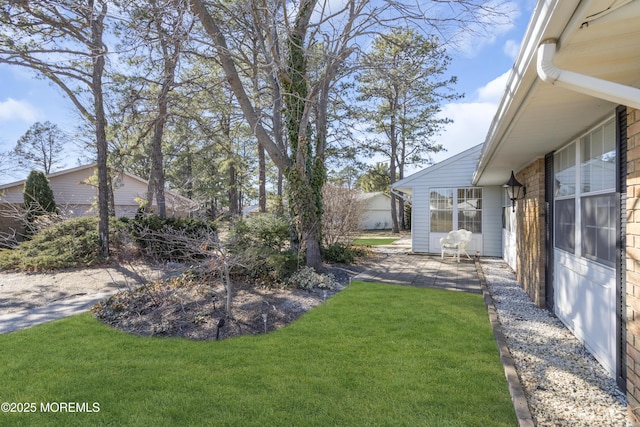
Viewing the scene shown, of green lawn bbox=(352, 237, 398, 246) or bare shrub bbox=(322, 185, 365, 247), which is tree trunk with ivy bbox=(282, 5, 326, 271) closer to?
bare shrub bbox=(322, 185, 365, 247)

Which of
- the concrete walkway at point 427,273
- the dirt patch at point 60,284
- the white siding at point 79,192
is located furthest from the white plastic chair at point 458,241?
the white siding at point 79,192

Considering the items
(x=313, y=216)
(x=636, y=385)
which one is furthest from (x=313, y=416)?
(x=313, y=216)

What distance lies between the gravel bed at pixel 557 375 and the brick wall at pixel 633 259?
292mm

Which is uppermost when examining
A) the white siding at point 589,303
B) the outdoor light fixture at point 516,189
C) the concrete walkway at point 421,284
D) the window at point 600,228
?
the outdoor light fixture at point 516,189

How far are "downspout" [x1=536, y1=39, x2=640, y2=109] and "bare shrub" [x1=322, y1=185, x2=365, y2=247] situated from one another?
8805mm

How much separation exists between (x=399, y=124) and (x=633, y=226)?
20.4m

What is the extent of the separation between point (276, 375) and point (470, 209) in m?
9.96

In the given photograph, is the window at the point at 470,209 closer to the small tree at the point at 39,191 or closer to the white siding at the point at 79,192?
the white siding at the point at 79,192

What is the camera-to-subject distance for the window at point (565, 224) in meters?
4.18

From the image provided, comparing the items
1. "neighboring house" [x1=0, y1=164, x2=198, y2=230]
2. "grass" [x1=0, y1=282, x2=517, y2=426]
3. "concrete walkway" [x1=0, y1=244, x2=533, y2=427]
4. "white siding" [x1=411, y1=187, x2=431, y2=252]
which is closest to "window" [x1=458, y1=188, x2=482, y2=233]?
"white siding" [x1=411, y1=187, x2=431, y2=252]

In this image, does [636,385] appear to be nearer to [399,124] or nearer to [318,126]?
[318,126]

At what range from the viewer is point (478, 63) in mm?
7914

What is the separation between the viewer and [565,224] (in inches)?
177

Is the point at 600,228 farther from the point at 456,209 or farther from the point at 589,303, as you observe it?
the point at 456,209
